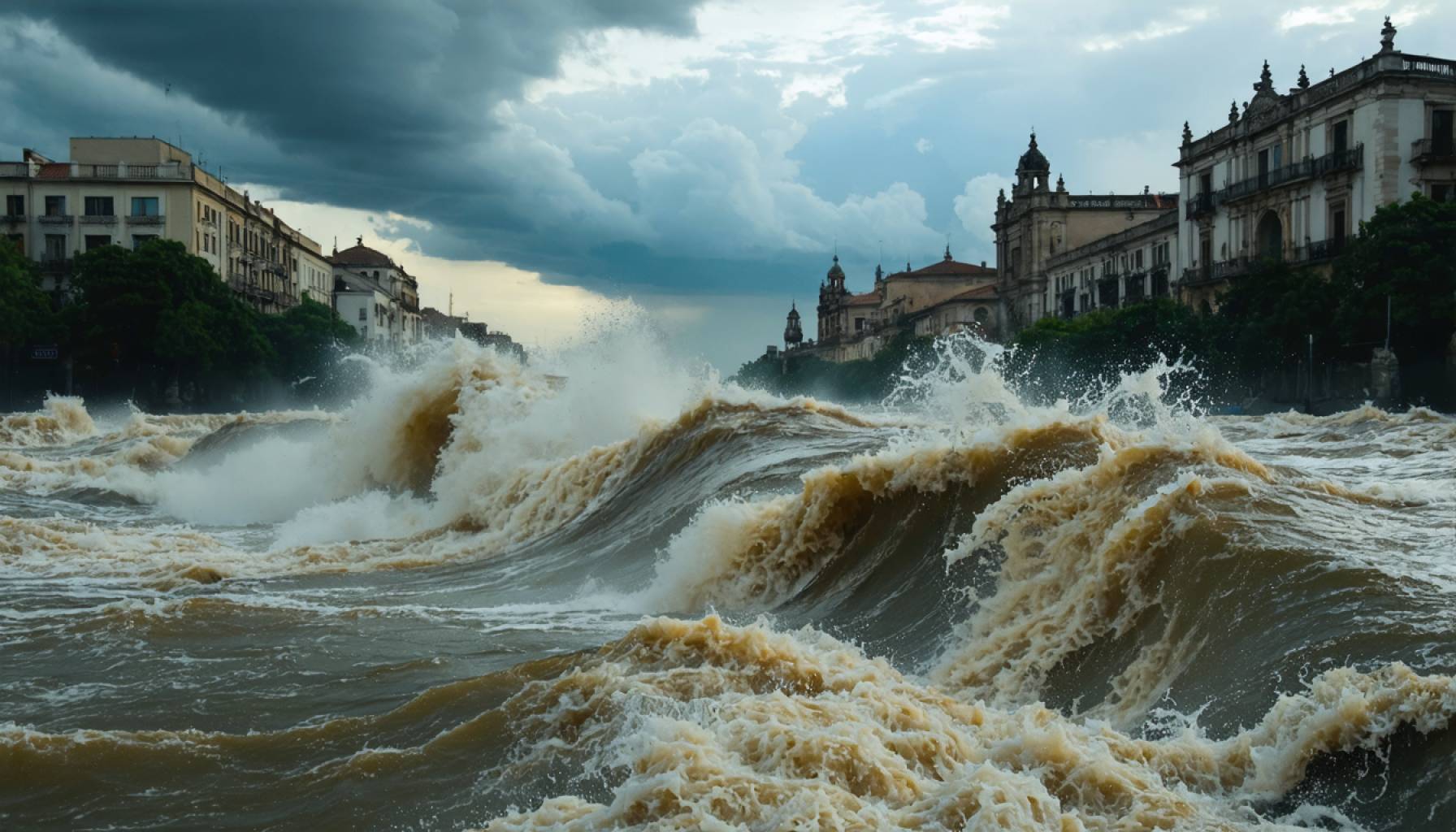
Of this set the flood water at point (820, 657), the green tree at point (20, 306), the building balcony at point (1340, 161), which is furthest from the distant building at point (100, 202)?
the flood water at point (820, 657)

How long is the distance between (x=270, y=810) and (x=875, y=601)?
210 inches

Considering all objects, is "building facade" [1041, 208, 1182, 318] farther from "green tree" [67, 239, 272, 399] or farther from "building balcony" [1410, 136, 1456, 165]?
"green tree" [67, 239, 272, 399]

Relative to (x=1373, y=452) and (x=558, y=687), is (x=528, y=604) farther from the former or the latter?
(x=1373, y=452)

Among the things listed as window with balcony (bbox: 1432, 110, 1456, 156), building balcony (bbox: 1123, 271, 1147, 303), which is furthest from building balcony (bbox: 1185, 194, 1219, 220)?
window with balcony (bbox: 1432, 110, 1456, 156)

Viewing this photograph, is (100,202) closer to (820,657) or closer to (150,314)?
(150,314)

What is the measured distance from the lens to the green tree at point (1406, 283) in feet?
130

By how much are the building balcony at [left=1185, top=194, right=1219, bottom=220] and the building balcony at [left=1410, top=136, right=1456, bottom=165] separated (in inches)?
560

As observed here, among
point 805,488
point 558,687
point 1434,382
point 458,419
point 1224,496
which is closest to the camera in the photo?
point 558,687

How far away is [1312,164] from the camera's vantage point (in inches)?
2188

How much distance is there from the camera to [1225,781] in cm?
576

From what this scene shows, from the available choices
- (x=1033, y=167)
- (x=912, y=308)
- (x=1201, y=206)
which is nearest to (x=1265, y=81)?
(x=1201, y=206)

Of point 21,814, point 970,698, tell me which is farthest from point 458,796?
point 970,698

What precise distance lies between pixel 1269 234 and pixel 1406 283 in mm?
22157

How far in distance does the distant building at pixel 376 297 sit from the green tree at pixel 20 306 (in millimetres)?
48046
